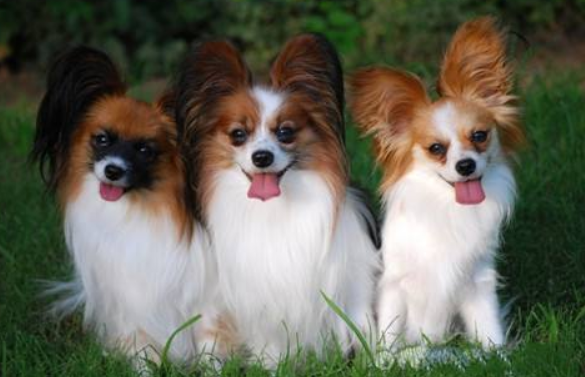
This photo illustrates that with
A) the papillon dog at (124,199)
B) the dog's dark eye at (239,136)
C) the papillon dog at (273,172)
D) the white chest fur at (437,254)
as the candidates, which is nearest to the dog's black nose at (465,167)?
the white chest fur at (437,254)

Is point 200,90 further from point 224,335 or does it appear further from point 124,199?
point 224,335

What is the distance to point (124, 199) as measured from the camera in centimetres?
421

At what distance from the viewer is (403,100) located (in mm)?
4312

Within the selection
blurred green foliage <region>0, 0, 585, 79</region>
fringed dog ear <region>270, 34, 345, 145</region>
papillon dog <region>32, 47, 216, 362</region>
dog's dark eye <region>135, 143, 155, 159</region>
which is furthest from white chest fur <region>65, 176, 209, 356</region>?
blurred green foliage <region>0, 0, 585, 79</region>

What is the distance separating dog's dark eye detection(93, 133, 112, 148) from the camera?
4168mm

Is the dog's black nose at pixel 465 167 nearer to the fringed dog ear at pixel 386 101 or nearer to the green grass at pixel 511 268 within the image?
the fringed dog ear at pixel 386 101

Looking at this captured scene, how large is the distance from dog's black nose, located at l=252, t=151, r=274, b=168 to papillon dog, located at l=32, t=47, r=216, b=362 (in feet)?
1.27

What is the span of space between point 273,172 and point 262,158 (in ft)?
0.36

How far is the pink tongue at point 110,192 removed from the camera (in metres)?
4.16

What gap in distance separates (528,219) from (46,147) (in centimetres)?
289

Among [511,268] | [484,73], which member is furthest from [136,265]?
[511,268]

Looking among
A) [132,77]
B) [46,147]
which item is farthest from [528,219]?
[132,77]

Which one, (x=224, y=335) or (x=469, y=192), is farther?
(x=224, y=335)

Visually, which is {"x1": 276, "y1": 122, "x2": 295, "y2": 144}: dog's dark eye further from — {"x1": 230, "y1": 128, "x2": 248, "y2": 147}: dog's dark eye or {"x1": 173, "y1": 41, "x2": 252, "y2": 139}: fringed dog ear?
{"x1": 173, "y1": 41, "x2": 252, "y2": 139}: fringed dog ear
